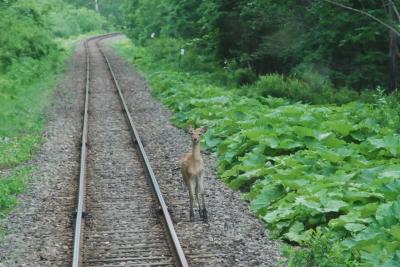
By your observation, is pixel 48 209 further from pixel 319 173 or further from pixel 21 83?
pixel 21 83

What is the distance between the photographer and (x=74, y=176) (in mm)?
13258

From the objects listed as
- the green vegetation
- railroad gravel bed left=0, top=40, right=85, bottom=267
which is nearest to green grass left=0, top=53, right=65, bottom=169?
the green vegetation

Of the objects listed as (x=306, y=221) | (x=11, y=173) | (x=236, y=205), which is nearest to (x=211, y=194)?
(x=236, y=205)

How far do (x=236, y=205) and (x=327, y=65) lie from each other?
14919 millimetres

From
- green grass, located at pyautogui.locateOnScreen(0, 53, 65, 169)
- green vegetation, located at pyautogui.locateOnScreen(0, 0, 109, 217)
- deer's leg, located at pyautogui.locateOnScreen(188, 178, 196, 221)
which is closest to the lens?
deer's leg, located at pyautogui.locateOnScreen(188, 178, 196, 221)

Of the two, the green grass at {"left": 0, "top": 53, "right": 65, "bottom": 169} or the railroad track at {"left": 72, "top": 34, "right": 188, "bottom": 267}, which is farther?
the green grass at {"left": 0, "top": 53, "right": 65, "bottom": 169}

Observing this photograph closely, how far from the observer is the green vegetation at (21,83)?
14513 mm

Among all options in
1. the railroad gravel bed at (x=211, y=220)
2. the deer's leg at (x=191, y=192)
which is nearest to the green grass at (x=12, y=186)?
the railroad gravel bed at (x=211, y=220)

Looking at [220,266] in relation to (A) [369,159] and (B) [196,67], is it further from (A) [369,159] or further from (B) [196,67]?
(B) [196,67]

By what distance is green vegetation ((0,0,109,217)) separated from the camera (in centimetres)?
1451

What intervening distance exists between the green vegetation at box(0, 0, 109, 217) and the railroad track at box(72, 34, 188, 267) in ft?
4.42

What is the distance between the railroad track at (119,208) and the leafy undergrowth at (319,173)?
1568 millimetres

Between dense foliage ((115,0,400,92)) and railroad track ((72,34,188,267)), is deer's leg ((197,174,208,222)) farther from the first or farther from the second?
dense foliage ((115,0,400,92))

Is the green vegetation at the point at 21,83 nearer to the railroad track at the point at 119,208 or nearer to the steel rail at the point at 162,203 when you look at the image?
the railroad track at the point at 119,208
